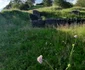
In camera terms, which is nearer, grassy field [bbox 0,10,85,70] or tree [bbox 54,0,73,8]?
grassy field [bbox 0,10,85,70]

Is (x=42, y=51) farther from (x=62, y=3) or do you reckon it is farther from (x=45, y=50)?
(x=62, y=3)

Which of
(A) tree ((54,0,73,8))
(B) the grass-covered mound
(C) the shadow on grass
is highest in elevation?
(C) the shadow on grass

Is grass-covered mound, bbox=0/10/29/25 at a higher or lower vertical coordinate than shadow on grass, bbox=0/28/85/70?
lower

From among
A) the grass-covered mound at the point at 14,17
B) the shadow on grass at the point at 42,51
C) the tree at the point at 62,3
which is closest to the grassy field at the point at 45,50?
the shadow on grass at the point at 42,51

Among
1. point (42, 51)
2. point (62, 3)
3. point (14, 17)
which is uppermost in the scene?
point (42, 51)

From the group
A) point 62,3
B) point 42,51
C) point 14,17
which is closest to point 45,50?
point 42,51

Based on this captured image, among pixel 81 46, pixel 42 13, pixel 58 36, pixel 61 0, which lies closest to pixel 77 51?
pixel 81 46

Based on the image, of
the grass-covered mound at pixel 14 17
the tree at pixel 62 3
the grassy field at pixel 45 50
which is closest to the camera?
the grassy field at pixel 45 50

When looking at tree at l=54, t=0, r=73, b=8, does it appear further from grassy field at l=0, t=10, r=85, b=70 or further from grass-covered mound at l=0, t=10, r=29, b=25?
grassy field at l=0, t=10, r=85, b=70

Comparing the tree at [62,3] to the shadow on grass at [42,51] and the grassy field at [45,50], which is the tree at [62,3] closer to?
the grassy field at [45,50]

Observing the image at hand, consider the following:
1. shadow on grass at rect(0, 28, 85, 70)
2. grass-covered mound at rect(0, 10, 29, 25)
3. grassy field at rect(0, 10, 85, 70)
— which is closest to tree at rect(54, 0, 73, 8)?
grass-covered mound at rect(0, 10, 29, 25)

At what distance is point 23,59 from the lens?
22.9ft

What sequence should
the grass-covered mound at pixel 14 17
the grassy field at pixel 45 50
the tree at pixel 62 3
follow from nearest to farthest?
the grassy field at pixel 45 50 < the grass-covered mound at pixel 14 17 < the tree at pixel 62 3

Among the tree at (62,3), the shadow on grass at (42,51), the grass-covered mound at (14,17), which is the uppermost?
the shadow on grass at (42,51)
